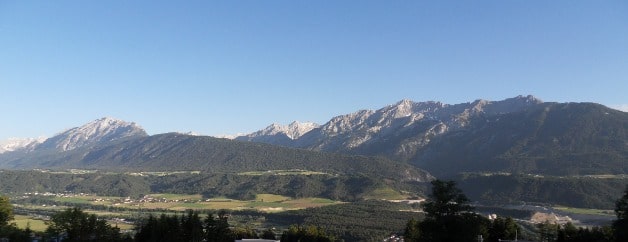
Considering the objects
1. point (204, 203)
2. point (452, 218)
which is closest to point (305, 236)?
point (452, 218)

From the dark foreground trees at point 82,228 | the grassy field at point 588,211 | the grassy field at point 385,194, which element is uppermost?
the grassy field at point 385,194

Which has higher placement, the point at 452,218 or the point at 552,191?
the point at 552,191

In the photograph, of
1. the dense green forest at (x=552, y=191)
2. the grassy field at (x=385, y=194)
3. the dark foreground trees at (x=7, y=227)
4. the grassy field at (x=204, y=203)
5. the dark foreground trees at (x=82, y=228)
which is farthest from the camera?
the grassy field at (x=385, y=194)

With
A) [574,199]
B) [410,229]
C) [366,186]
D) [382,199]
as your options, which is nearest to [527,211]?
[574,199]

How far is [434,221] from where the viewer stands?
4247 cm

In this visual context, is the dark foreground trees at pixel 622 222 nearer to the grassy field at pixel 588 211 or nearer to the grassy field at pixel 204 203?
the grassy field at pixel 588 211

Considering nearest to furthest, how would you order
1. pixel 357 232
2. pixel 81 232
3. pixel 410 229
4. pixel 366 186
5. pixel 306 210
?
1. pixel 81 232
2. pixel 410 229
3. pixel 357 232
4. pixel 306 210
5. pixel 366 186

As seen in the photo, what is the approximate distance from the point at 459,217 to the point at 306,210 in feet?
368

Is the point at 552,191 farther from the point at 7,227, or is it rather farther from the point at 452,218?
the point at 7,227

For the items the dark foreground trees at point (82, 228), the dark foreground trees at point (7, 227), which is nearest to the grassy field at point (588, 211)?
the dark foreground trees at point (82, 228)

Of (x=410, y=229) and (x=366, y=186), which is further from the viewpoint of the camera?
(x=366, y=186)

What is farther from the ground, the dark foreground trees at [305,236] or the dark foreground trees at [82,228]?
the dark foreground trees at [82,228]

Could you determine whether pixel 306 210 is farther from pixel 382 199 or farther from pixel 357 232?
pixel 357 232

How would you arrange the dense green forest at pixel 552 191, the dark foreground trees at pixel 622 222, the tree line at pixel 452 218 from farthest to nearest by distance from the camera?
the dense green forest at pixel 552 191
the tree line at pixel 452 218
the dark foreground trees at pixel 622 222
